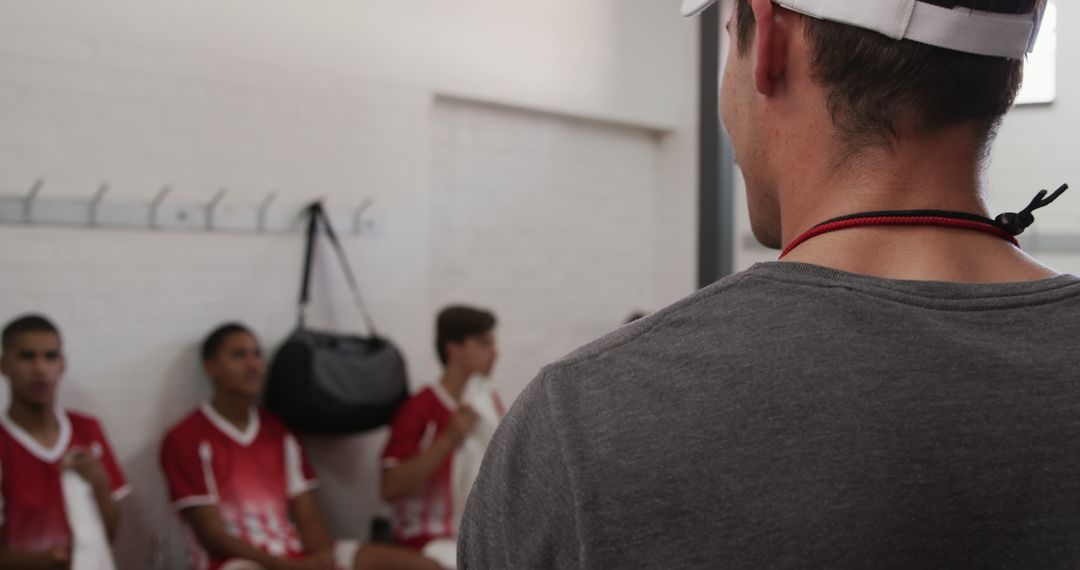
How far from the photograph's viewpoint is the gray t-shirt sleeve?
0.55 m

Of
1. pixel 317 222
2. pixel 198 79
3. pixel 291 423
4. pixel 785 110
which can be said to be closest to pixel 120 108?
pixel 198 79

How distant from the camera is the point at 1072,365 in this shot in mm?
554

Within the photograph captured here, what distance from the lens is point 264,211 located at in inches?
143

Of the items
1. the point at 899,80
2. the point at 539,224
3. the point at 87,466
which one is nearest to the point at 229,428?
the point at 87,466

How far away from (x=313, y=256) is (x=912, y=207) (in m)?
3.39

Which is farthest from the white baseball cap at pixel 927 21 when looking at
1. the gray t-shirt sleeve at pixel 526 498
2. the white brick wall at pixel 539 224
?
the white brick wall at pixel 539 224

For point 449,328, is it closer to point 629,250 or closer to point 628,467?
point 629,250

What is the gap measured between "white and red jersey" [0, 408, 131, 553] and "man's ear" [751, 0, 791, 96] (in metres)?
2.81

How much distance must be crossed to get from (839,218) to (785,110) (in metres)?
0.08

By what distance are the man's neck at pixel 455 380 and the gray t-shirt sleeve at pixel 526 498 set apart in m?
3.08

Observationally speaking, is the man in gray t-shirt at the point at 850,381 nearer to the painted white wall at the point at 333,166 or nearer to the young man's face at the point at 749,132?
the young man's face at the point at 749,132

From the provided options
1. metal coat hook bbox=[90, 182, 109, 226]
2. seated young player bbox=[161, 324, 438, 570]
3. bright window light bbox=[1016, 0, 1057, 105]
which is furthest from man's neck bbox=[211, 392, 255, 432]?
bright window light bbox=[1016, 0, 1057, 105]

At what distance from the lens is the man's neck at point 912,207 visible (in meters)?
0.59

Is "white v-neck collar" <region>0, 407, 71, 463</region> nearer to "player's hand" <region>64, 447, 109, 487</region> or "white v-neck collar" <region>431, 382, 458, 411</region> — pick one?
"player's hand" <region>64, 447, 109, 487</region>
